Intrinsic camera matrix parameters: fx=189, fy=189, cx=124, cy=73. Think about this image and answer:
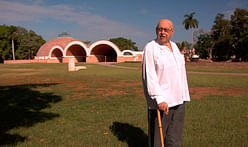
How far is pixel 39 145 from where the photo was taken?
3201 mm

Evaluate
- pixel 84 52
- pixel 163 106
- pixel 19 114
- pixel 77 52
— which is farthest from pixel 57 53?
pixel 163 106

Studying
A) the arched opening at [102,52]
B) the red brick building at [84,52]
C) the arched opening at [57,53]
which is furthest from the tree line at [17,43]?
the arched opening at [102,52]

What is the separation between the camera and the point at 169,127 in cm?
229

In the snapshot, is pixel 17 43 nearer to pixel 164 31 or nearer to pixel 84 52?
pixel 84 52

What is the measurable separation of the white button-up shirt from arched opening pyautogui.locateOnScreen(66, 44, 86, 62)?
2049 inches

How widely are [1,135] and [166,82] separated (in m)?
3.33

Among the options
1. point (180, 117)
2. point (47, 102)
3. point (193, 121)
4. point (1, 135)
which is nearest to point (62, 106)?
point (47, 102)

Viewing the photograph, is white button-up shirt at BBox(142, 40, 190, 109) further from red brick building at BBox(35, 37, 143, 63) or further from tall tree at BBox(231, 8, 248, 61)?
tall tree at BBox(231, 8, 248, 61)

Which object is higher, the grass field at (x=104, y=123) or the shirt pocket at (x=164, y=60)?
the shirt pocket at (x=164, y=60)

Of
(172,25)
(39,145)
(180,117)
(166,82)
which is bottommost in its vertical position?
Result: (39,145)

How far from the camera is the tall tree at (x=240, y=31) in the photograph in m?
42.2

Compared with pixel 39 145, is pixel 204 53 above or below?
above

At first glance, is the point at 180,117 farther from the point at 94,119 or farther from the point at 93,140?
→ the point at 94,119

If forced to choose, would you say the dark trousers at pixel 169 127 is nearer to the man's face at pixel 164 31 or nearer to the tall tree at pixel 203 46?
the man's face at pixel 164 31
